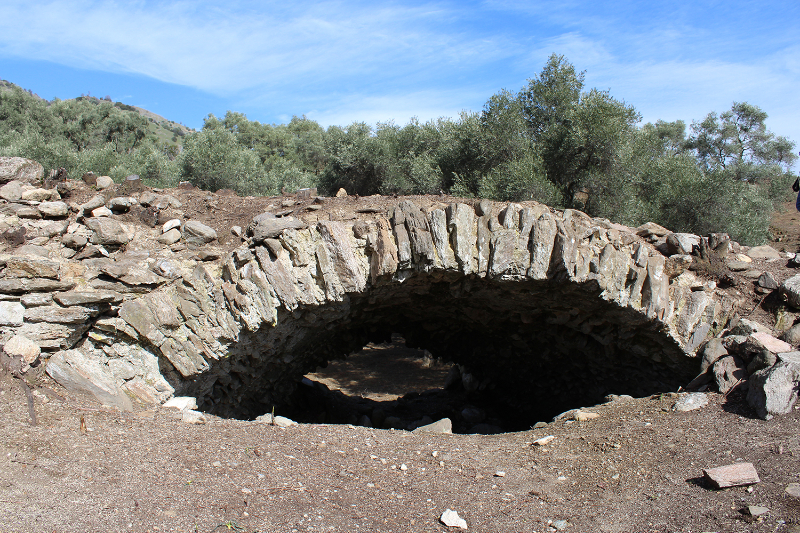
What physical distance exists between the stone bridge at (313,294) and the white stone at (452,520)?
301 cm

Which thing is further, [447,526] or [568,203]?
[568,203]

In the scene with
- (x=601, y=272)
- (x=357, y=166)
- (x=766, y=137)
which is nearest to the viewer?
(x=601, y=272)

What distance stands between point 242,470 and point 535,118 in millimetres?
14448

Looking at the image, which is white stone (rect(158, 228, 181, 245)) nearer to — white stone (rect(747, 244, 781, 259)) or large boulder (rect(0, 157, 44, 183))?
large boulder (rect(0, 157, 44, 183))

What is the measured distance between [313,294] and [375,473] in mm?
2310

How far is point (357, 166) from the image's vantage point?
18.0 m

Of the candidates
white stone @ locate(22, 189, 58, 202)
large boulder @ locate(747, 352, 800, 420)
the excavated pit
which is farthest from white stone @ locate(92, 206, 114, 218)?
large boulder @ locate(747, 352, 800, 420)

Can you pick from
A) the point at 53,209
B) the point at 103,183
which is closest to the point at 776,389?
the point at 53,209

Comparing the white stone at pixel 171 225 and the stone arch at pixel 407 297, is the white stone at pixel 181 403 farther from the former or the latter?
the white stone at pixel 171 225

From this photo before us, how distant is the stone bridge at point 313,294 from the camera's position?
5457mm

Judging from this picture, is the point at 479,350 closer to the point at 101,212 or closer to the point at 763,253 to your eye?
the point at 763,253

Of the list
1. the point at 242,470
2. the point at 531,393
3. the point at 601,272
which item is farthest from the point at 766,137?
the point at 242,470

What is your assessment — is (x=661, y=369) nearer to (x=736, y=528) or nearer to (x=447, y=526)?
(x=736, y=528)

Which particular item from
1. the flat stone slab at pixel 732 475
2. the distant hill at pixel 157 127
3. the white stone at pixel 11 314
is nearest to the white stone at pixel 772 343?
the flat stone slab at pixel 732 475
